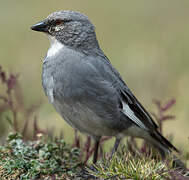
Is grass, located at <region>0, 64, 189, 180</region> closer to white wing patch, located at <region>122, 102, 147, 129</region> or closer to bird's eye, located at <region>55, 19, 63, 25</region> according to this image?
white wing patch, located at <region>122, 102, 147, 129</region>

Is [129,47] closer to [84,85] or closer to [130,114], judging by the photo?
[130,114]

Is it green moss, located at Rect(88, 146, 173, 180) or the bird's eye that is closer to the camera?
green moss, located at Rect(88, 146, 173, 180)

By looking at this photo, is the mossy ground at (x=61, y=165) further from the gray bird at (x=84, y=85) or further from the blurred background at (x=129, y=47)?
the blurred background at (x=129, y=47)

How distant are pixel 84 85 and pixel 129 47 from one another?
533cm

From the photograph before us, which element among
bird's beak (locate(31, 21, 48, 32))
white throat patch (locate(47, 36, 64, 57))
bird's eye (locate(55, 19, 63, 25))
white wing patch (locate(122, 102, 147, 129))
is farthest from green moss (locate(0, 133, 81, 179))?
bird's eye (locate(55, 19, 63, 25))

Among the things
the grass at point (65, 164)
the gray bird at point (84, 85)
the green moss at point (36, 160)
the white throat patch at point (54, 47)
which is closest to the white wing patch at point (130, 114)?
the gray bird at point (84, 85)

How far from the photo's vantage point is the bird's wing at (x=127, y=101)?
5.04m

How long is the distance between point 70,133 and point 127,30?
13.8 feet

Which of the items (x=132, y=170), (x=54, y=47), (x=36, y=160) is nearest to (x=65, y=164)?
(x=36, y=160)

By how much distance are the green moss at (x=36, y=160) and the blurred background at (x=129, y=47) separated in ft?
5.47

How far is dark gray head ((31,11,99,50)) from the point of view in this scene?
5.06 m

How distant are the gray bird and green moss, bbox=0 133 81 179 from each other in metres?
0.36

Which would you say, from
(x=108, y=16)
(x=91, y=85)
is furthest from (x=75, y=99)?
(x=108, y=16)

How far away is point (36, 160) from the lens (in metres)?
4.69
